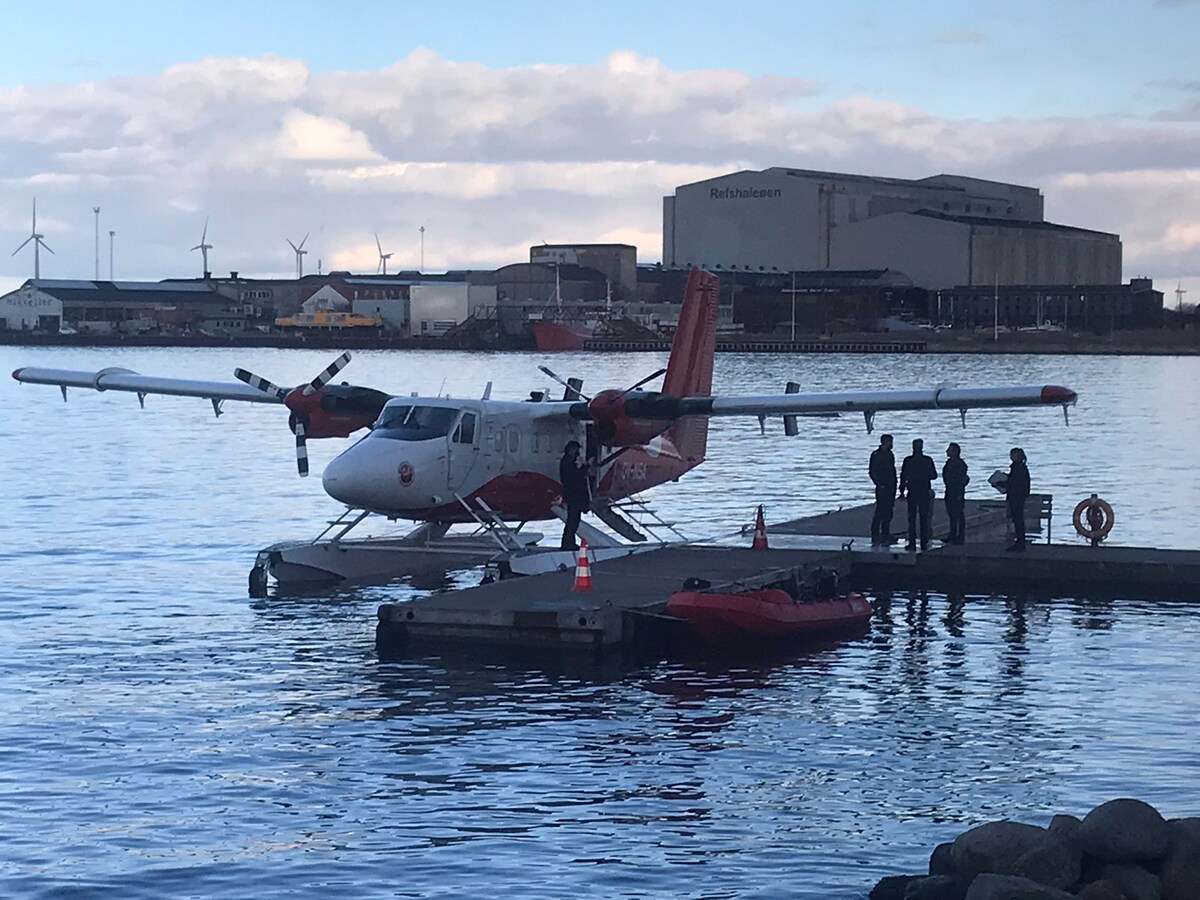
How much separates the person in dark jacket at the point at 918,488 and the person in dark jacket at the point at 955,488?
1.27ft

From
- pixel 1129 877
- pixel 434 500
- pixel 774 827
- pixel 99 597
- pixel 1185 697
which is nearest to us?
pixel 1129 877

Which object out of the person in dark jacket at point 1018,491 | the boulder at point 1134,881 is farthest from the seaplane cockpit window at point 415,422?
the boulder at point 1134,881

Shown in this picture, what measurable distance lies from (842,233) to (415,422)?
526 feet

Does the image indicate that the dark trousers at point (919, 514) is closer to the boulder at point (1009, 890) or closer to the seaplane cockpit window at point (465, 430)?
the seaplane cockpit window at point (465, 430)

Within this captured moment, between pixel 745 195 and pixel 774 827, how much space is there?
173124 mm

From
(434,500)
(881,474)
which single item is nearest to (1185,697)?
(881,474)

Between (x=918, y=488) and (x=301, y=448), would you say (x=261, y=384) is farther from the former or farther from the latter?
(x=918, y=488)

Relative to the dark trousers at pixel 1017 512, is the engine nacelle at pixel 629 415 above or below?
above

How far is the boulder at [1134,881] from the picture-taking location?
13.8 m

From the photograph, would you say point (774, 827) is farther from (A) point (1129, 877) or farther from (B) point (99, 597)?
(B) point (99, 597)

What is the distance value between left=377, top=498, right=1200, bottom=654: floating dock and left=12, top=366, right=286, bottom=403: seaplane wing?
8526mm

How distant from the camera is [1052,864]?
1387 centimetres

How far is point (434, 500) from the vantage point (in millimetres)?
30359

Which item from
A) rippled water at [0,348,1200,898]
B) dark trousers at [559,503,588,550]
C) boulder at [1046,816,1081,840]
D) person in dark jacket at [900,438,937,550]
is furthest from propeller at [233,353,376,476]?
boulder at [1046,816,1081,840]
